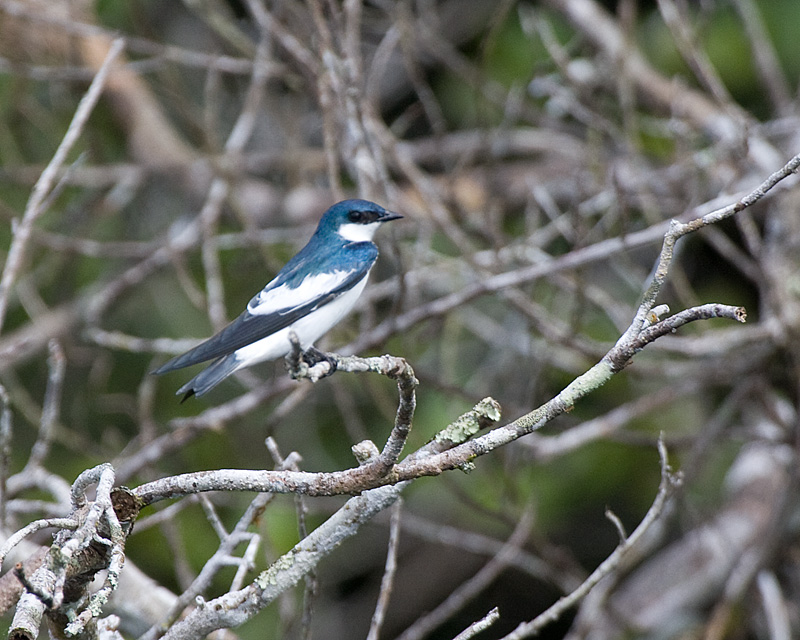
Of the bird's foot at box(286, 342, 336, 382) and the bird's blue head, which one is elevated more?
the bird's blue head

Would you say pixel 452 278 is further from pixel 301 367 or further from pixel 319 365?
pixel 301 367

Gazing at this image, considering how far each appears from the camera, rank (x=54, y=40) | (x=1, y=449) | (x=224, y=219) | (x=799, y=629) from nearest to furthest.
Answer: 1. (x=1, y=449)
2. (x=799, y=629)
3. (x=54, y=40)
4. (x=224, y=219)

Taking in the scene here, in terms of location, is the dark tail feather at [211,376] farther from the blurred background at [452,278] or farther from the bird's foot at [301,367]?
the bird's foot at [301,367]

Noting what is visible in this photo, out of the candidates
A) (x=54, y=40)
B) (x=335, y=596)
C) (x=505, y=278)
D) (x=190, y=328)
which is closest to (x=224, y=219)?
(x=190, y=328)

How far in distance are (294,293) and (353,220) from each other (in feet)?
1.47

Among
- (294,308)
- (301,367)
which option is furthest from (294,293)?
(301,367)

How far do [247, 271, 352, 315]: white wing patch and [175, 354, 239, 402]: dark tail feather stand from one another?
0.62ft

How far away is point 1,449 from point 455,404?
8.09 ft

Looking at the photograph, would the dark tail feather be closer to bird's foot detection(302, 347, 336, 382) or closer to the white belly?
the white belly

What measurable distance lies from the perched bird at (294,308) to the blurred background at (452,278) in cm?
18

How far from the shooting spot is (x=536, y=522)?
14.6ft

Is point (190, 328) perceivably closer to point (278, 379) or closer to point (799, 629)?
point (278, 379)

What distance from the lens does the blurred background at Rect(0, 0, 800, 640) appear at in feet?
10.9

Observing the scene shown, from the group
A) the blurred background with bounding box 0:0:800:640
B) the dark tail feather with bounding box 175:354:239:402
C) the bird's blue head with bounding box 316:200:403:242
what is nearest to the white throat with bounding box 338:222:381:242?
the bird's blue head with bounding box 316:200:403:242
